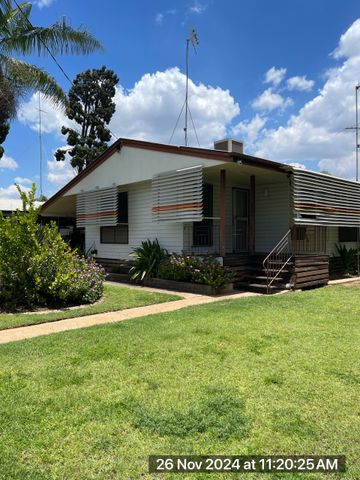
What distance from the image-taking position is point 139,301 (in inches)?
340

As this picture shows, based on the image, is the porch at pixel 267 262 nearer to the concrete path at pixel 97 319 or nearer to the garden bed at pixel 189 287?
the garden bed at pixel 189 287

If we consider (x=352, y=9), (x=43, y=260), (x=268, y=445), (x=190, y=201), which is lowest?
(x=268, y=445)

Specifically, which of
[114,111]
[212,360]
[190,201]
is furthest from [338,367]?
[114,111]

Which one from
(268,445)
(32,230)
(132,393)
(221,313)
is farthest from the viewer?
(32,230)

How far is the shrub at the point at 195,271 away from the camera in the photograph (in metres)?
9.86

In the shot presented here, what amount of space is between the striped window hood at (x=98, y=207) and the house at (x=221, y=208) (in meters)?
0.04

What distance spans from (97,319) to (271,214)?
8.38m

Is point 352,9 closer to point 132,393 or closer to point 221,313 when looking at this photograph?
point 221,313

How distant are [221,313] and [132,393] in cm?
357

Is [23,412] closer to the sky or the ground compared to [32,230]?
closer to the ground

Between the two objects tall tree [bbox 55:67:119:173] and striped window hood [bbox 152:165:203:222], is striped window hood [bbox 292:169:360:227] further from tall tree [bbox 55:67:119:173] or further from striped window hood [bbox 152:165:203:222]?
tall tree [bbox 55:67:119:173]

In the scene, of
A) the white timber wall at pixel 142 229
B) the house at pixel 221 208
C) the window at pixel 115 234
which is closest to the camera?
the house at pixel 221 208

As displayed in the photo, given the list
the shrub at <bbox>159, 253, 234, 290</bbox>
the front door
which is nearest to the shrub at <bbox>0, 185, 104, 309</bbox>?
the shrub at <bbox>159, 253, 234, 290</bbox>

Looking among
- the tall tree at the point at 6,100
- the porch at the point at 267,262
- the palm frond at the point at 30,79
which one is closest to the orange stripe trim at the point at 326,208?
the porch at the point at 267,262
